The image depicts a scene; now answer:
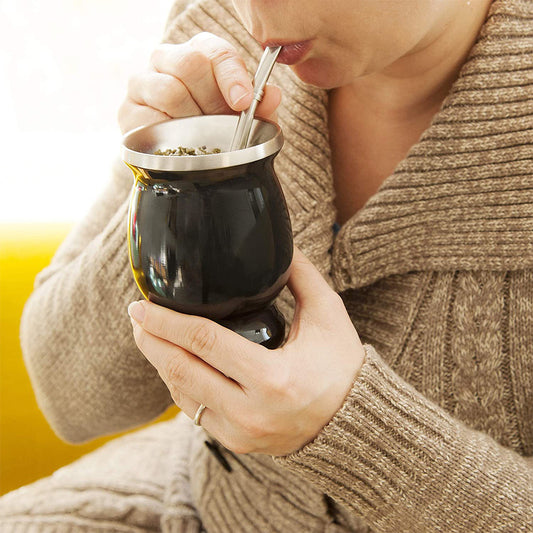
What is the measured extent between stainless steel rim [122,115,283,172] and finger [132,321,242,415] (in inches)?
6.9

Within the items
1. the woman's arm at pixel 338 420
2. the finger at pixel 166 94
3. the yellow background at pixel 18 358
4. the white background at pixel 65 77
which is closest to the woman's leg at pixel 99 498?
the yellow background at pixel 18 358

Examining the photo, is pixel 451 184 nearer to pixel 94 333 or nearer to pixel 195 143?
pixel 195 143

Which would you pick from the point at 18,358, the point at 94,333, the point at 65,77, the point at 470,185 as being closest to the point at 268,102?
the point at 470,185

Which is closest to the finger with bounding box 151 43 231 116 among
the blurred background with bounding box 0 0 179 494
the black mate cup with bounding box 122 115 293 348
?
the black mate cup with bounding box 122 115 293 348

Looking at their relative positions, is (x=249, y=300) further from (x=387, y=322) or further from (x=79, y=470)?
(x=79, y=470)

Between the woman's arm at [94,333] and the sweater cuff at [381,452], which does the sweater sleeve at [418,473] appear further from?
the woman's arm at [94,333]

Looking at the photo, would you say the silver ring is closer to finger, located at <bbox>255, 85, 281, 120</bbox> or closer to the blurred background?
finger, located at <bbox>255, 85, 281, 120</bbox>

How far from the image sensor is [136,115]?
2.53 feet

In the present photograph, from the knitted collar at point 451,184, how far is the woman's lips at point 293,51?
205 mm

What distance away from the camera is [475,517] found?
0.74 m

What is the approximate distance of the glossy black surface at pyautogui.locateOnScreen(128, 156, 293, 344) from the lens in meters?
0.55

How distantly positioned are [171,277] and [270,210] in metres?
0.10

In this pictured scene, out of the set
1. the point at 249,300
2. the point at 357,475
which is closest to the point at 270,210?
the point at 249,300

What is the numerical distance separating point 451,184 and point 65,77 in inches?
74.8
